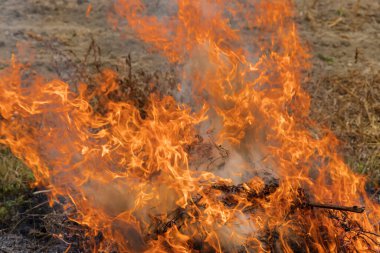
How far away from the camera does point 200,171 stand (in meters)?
3.68

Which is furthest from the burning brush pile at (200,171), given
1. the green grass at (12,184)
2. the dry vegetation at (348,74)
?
the dry vegetation at (348,74)

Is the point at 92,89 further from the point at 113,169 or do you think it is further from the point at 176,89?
the point at 113,169

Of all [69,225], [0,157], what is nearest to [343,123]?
[69,225]

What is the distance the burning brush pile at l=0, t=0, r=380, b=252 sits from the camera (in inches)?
134

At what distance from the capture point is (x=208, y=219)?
10.9 feet

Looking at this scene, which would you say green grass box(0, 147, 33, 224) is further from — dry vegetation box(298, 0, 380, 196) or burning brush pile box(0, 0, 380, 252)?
dry vegetation box(298, 0, 380, 196)

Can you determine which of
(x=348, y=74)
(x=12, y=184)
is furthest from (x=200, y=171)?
(x=348, y=74)

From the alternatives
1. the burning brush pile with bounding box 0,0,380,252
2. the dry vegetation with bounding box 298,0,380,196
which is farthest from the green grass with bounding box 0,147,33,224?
the dry vegetation with bounding box 298,0,380,196

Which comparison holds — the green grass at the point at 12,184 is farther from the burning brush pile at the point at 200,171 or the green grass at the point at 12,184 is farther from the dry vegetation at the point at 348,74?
the dry vegetation at the point at 348,74

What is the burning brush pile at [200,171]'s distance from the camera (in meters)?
3.40

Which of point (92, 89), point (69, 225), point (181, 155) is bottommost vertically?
point (69, 225)

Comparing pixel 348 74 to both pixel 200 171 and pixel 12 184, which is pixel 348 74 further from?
pixel 12 184

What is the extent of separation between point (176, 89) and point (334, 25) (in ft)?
11.6

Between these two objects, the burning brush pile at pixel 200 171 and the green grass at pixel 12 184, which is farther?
the green grass at pixel 12 184
